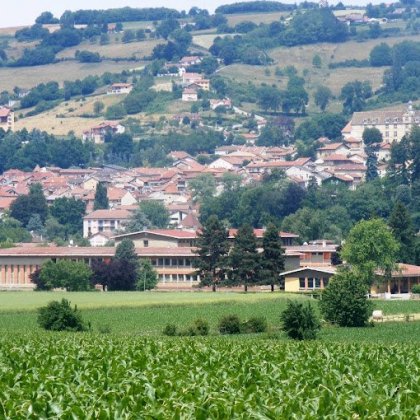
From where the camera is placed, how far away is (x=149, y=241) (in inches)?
4835

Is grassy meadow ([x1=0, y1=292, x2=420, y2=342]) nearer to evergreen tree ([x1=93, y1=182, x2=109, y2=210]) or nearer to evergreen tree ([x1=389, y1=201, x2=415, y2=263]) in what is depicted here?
evergreen tree ([x1=389, y1=201, x2=415, y2=263])

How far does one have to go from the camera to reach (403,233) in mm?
109125

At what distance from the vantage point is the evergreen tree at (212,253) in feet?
336

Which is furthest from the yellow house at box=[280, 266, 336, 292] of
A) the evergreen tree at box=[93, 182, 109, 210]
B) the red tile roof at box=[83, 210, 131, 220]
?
the evergreen tree at box=[93, 182, 109, 210]

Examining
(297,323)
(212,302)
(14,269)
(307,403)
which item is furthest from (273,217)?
(307,403)

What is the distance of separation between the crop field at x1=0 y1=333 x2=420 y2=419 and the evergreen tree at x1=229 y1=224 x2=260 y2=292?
59.0 m

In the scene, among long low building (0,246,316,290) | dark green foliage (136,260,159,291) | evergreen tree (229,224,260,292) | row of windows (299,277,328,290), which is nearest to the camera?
row of windows (299,277,328,290)

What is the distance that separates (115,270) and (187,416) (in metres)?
74.7

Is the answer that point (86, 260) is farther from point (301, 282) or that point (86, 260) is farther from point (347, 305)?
point (347, 305)

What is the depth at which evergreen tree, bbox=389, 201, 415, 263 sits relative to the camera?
353ft

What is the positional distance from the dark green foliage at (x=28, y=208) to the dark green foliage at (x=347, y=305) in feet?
363

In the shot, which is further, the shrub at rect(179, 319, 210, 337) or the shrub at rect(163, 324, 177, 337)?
the shrub at rect(179, 319, 210, 337)

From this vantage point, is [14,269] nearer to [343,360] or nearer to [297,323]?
[297,323]

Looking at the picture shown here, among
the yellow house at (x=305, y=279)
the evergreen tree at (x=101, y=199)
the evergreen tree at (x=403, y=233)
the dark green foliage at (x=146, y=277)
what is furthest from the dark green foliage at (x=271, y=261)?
the evergreen tree at (x=101, y=199)
